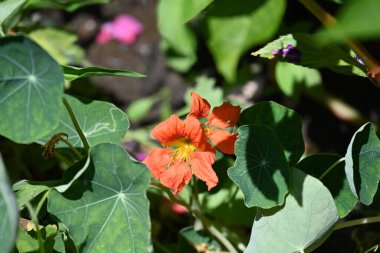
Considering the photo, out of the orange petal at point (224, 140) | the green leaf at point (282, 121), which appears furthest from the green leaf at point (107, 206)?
the green leaf at point (282, 121)

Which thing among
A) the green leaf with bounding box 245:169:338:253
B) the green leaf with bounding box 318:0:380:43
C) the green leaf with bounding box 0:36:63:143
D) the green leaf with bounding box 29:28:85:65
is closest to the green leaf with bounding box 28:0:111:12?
the green leaf with bounding box 29:28:85:65

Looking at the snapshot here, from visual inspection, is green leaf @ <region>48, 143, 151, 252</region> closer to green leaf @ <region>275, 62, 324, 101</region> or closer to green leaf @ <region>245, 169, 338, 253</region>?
green leaf @ <region>245, 169, 338, 253</region>

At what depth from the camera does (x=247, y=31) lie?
1244 mm

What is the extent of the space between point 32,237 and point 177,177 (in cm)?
27

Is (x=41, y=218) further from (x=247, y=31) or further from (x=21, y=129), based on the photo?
(x=247, y=31)

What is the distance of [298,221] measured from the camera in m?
0.92

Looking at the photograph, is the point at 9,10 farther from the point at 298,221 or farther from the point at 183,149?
the point at 298,221

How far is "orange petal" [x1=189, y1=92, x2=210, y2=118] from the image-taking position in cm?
90

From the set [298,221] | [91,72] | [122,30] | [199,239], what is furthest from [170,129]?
[122,30]

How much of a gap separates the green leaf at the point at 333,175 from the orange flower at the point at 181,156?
8.6 inches

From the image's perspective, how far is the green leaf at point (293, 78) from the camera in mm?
1482

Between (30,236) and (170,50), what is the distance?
3.56 feet

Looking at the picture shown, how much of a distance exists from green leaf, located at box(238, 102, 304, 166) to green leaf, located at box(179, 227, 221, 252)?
31 cm

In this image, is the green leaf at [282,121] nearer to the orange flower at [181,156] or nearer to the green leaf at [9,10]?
the orange flower at [181,156]
